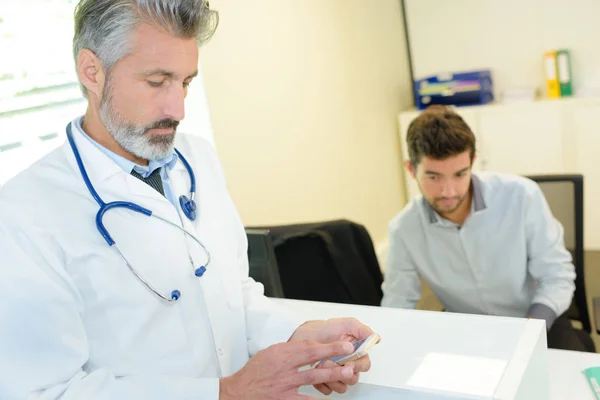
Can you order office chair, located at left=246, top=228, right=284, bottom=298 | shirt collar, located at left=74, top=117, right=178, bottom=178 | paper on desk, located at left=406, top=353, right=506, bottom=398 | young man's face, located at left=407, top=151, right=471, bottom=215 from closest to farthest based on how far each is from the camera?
paper on desk, located at left=406, top=353, right=506, bottom=398 → shirt collar, located at left=74, top=117, right=178, bottom=178 → office chair, located at left=246, top=228, right=284, bottom=298 → young man's face, located at left=407, top=151, right=471, bottom=215

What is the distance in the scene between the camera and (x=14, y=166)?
2.05m

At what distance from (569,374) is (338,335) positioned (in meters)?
0.57

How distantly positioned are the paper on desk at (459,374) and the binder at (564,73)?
335cm

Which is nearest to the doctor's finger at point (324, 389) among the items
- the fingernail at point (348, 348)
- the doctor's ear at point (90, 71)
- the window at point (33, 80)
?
the fingernail at point (348, 348)

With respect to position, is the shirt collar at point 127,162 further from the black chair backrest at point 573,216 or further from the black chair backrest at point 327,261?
the black chair backrest at point 573,216

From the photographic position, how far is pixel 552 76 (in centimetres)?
409

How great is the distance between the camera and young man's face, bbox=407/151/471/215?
6.61ft

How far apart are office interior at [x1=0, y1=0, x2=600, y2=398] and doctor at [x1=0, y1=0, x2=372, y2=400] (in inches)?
41.3

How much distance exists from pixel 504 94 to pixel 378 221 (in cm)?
114

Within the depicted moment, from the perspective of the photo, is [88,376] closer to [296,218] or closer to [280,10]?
[296,218]

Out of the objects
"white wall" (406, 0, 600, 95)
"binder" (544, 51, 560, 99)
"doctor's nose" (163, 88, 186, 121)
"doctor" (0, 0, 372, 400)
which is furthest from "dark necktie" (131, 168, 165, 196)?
"white wall" (406, 0, 600, 95)

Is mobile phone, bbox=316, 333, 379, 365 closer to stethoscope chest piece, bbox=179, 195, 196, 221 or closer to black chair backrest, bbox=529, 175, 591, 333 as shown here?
stethoscope chest piece, bbox=179, 195, 196, 221

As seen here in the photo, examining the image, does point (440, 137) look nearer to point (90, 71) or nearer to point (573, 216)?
point (573, 216)

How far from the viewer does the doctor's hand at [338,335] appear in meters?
1.12
